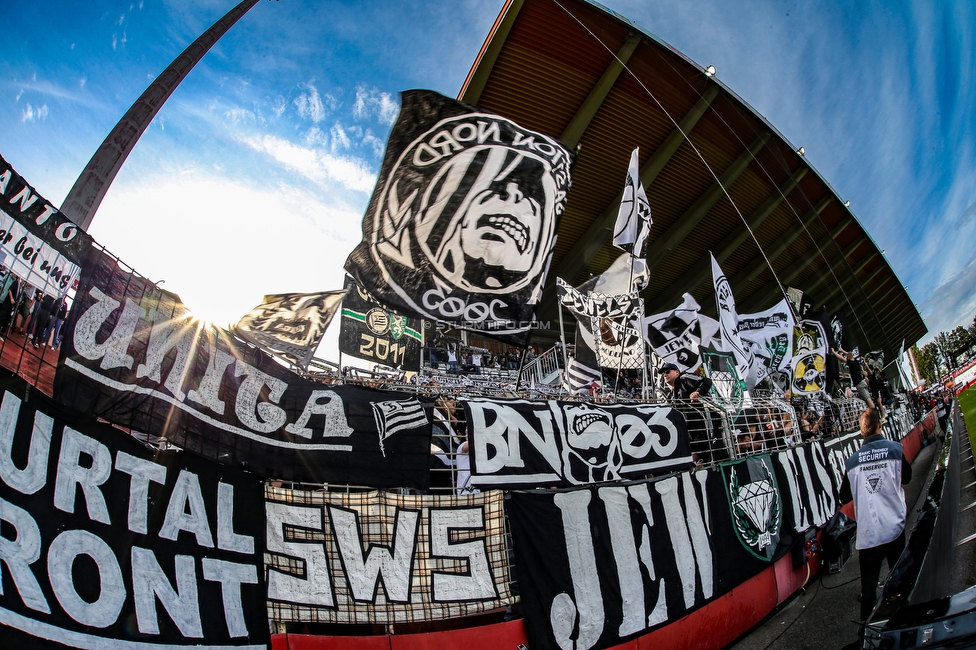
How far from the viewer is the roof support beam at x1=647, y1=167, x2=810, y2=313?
1984cm

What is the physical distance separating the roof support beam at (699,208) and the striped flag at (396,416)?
50.7ft

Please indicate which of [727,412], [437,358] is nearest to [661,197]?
[437,358]

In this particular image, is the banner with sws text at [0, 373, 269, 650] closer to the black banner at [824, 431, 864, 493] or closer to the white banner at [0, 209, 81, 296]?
the white banner at [0, 209, 81, 296]

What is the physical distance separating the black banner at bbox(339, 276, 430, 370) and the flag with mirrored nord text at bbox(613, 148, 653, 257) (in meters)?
3.48

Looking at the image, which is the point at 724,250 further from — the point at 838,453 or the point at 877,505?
the point at 877,505

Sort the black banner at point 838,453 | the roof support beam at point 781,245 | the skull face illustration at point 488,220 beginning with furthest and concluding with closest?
1. the roof support beam at point 781,245
2. the black banner at point 838,453
3. the skull face illustration at point 488,220

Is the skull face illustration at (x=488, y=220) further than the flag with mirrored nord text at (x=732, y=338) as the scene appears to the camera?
No

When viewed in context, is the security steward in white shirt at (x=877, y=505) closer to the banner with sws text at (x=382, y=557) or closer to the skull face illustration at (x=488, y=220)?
the banner with sws text at (x=382, y=557)

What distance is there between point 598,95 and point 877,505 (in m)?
12.9

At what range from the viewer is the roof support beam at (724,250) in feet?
65.1

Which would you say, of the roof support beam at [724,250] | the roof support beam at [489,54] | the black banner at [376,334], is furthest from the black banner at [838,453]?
the roof support beam at [724,250]

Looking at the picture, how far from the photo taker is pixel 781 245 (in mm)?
22406

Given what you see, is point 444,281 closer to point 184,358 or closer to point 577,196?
point 184,358

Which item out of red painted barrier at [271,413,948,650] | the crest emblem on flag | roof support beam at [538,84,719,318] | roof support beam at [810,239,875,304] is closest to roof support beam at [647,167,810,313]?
roof support beam at [538,84,719,318]
